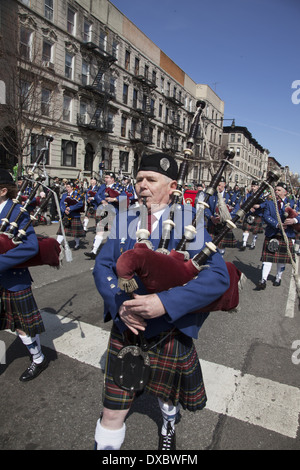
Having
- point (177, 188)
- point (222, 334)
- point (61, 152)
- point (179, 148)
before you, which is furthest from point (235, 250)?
point (179, 148)

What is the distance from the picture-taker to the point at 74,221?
28.9 ft

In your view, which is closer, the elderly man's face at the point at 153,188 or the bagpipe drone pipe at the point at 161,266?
the bagpipe drone pipe at the point at 161,266

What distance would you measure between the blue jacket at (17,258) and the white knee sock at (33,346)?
1.65 ft

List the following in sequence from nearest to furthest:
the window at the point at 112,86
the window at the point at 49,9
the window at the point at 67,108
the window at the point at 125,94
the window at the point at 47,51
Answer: the window at the point at 49,9 → the window at the point at 47,51 → the window at the point at 67,108 → the window at the point at 112,86 → the window at the point at 125,94

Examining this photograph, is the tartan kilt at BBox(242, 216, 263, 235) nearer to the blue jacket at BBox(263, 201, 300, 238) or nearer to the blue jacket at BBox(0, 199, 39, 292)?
the blue jacket at BBox(263, 201, 300, 238)

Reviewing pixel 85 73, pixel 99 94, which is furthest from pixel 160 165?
pixel 99 94

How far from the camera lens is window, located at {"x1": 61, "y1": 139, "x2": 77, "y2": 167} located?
23359mm

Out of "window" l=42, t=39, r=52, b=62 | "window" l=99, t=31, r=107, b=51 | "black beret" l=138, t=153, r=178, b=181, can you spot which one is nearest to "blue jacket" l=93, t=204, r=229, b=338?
"black beret" l=138, t=153, r=178, b=181

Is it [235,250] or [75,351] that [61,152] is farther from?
[75,351]

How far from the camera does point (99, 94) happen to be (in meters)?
25.6

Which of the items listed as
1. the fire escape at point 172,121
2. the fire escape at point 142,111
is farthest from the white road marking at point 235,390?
the fire escape at point 172,121

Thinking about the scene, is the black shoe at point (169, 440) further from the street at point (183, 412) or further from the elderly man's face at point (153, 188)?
the elderly man's face at point (153, 188)

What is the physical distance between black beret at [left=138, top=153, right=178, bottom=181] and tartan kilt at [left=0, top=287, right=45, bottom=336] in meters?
1.75

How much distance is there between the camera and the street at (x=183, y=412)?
2.29 meters
